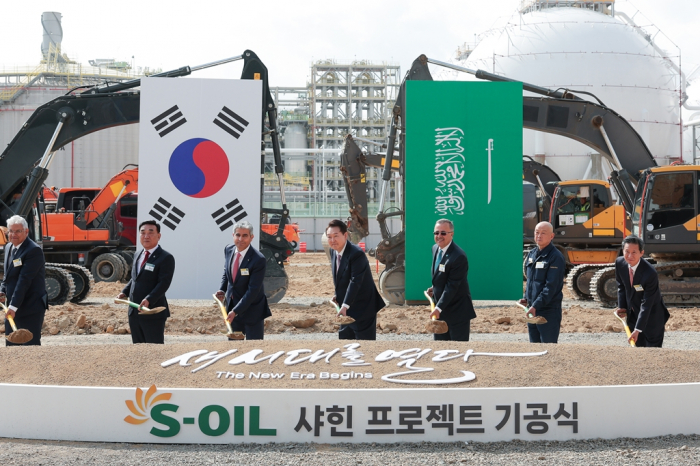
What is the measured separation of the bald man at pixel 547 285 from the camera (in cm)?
729

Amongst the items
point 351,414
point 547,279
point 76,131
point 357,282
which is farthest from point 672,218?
point 76,131

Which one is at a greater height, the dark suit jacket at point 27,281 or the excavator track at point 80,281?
A: the dark suit jacket at point 27,281

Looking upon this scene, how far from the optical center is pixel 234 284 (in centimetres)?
722

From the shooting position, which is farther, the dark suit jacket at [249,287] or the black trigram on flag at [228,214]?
the black trigram on flag at [228,214]

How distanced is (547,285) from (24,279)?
499 cm

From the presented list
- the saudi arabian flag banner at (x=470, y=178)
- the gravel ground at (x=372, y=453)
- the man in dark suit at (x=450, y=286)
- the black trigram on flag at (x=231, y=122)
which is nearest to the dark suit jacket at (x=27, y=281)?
the gravel ground at (x=372, y=453)

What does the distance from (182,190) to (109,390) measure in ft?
28.2

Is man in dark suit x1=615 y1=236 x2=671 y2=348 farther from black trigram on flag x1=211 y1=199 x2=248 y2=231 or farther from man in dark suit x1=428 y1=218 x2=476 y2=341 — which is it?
black trigram on flag x1=211 y1=199 x2=248 y2=231

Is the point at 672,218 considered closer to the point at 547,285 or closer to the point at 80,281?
the point at 547,285

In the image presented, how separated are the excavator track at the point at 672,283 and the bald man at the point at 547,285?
9070 millimetres

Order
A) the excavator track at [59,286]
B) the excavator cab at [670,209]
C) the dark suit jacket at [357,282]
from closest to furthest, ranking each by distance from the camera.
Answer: the dark suit jacket at [357,282]
the excavator cab at [670,209]
the excavator track at [59,286]

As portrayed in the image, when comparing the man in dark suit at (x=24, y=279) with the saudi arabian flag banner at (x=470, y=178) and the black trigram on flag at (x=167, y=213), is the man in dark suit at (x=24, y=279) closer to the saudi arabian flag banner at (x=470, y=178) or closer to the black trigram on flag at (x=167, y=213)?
the black trigram on flag at (x=167, y=213)

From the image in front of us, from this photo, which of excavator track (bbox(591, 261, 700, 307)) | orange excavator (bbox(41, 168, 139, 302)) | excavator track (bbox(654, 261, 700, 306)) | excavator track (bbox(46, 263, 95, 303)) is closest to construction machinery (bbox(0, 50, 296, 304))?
excavator track (bbox(46, 263, 95, 303))

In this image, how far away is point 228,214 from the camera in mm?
13625
